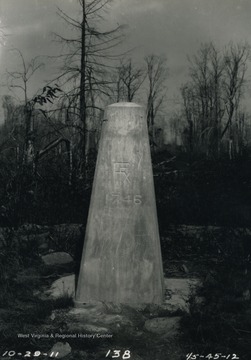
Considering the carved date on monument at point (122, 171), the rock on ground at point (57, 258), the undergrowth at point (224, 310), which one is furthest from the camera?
the rock on ground at point (57, 258)

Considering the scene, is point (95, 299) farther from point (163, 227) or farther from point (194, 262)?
point (163, 227)

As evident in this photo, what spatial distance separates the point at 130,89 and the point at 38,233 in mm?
25829

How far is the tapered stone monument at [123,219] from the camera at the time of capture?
459 cm

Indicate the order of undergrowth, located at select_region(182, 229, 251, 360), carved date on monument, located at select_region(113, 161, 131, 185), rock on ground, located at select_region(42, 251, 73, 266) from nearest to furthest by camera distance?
undergrowth, located at select_region(182, 229, 251, 360) → carved date on monument, located at select_region(113, 161, 131, 185) → rock on ground, located at select_region(42, 251, 73, 266)

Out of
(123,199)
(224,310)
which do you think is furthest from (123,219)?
(224,310)

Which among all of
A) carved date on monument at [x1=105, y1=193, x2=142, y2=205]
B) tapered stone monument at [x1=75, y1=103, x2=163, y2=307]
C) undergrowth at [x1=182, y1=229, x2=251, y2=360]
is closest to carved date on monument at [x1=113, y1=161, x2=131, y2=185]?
tapered stone monument at [x1=75, y1=103, x2=163, y2=307]

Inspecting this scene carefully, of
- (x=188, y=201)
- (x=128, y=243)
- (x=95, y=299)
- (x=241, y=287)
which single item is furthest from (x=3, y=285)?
(x=188, y=201)

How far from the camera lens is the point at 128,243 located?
15.1 feet

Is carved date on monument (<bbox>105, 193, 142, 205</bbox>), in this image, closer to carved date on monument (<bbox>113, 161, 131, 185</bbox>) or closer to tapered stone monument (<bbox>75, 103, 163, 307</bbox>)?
tapered stone monument (<bbox>75, 103, 163, 307</bbox>)

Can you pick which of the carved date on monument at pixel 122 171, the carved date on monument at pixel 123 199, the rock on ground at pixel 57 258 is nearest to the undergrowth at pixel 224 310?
the carved date on monument at pixel 123 199

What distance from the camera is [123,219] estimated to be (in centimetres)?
459

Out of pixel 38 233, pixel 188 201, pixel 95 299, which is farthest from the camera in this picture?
pixel 188 201

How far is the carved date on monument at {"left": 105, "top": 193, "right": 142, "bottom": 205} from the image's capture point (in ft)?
15.0

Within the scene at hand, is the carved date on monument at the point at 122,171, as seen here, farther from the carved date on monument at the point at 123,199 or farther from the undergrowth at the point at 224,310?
the undergrowth at the point at 224,310
